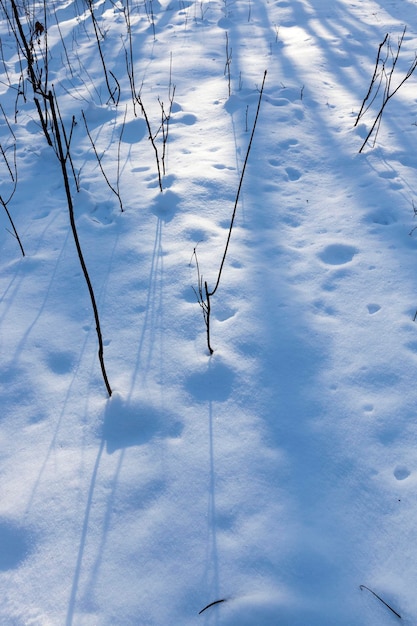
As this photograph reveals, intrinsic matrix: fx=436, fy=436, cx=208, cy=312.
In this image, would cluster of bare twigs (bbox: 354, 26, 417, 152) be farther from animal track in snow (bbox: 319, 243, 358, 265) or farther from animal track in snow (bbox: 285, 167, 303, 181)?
animal track in snow (bbox: 319, 243, 358, 265)

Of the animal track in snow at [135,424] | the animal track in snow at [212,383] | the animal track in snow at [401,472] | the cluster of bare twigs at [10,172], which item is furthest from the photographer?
the cluster of bare twigs at [10,172]

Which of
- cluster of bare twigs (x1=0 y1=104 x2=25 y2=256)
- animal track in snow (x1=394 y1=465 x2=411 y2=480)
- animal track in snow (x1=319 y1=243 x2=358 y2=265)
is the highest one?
cluster of bare twigs (x1=0 y1=104 x2=25 y2=256)

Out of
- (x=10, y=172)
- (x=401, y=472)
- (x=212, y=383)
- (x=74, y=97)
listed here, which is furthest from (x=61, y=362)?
(x=74, y=97)

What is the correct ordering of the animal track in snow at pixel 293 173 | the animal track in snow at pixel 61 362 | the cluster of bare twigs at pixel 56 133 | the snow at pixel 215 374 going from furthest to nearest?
the animal track in snow at pixel 293 173 → the animal track in snow at pixel 61 362 → the snow at pixel 215 374 → the cluster of bare twigs at pixel 56 133

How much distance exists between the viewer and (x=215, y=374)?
1.64m

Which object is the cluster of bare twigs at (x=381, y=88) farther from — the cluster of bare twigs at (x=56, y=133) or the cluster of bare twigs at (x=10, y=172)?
the cluster of bare twigs at (x=10, y=172)

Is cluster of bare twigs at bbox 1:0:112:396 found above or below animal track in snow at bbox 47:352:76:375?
above

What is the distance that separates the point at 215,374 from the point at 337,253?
0.91 metres

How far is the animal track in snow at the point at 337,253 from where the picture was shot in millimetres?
2072

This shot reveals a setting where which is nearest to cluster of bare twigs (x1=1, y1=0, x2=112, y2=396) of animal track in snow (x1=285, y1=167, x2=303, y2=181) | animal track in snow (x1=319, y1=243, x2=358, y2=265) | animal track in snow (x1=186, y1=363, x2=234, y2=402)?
animal track in snow (x1=186, y1=363, x2=234, y2=402)

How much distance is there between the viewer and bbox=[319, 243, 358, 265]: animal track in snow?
207cm

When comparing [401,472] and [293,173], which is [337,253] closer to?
[293,173]

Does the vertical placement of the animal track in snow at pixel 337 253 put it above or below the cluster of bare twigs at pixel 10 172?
below

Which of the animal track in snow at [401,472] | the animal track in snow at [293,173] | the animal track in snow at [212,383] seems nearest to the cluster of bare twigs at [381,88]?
the animal track in snow at [293,173]
